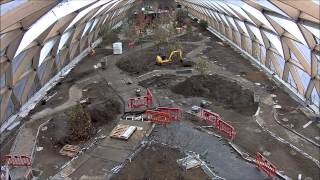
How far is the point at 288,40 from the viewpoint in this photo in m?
29.2

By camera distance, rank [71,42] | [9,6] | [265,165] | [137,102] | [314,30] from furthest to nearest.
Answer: [71,42] < [137,102] < [265,165] < [314,30] < [9,6]

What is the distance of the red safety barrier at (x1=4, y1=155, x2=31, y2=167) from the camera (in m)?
22.0

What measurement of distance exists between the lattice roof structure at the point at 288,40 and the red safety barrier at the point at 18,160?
56.2ft

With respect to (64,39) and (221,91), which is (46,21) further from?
(221,91)

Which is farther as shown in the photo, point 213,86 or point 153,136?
point 213,86

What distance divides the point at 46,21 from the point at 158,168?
12.4 meters

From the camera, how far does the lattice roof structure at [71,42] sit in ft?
65.8

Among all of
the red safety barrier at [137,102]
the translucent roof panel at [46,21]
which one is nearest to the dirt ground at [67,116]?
the red safety barrier at [137,102]

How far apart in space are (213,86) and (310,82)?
9.42 m

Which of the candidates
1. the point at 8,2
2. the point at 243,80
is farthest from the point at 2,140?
the point at 243,80

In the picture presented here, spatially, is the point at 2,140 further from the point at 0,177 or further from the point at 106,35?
the point at 106,35

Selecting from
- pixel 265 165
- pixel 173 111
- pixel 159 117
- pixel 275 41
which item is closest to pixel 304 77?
pixel 275 41

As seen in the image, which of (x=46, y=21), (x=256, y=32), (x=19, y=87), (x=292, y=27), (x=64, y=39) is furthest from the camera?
Answer: (x=256, y=32)

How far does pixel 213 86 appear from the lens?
1377 inches
